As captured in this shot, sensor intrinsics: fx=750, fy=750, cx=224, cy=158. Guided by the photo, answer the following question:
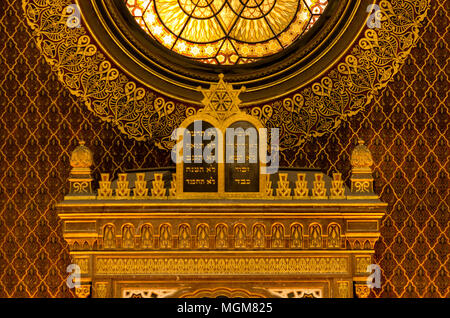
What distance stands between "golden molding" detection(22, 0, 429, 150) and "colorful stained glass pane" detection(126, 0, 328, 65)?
492 mm

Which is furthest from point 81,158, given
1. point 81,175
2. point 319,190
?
point 319,190

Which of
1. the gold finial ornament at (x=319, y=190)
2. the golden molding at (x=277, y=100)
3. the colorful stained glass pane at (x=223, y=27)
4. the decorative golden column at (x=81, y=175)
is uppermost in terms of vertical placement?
the colorful stained glass pane at (x=223, y=27)

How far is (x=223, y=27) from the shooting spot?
19.8 ft

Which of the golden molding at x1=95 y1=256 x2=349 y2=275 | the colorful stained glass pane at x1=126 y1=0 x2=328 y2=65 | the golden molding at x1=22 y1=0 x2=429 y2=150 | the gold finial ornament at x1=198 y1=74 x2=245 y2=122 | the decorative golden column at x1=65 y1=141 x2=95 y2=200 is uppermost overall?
the colorful stained glass pane at x1=126 y1=0 x2=328 y2=65

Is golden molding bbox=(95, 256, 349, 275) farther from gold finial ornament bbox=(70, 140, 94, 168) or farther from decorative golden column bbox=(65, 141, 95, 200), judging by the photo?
gold finial ornament bbox=(70, 140, 94, 168)

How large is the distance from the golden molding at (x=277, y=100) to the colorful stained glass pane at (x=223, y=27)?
492 mm

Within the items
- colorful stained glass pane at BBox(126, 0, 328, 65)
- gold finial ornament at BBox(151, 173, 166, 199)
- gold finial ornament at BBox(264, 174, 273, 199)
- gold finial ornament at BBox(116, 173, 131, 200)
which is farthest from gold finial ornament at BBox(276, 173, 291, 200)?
colorful stained glass pane at BBox(126, 0, 328, 65)

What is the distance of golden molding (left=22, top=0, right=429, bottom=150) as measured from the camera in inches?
225

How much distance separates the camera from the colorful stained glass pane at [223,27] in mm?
6020

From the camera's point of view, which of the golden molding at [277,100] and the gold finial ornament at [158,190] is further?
the golden molding at [277,100]

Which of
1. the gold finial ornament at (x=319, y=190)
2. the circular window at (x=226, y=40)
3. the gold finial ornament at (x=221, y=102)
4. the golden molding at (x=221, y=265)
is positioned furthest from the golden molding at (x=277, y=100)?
the golden molding at (x=221, y=265)

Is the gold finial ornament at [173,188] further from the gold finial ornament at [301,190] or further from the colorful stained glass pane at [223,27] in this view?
the colorful stained glass pane at [223,27]

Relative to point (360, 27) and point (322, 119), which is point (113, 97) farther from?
point (360, 27)

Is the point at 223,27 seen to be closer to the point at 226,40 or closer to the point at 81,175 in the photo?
the point at 226,40
